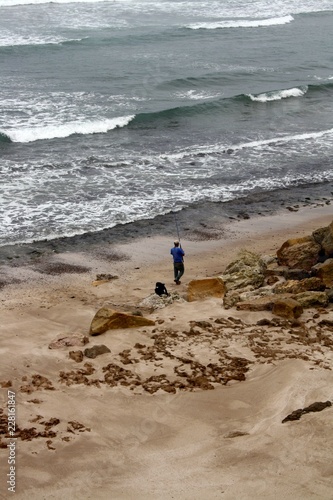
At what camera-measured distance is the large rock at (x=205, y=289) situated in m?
14.7

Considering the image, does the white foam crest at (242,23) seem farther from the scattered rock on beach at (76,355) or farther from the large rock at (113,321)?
the scattered rock on beach at (76,355)

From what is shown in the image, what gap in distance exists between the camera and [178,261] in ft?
53.4

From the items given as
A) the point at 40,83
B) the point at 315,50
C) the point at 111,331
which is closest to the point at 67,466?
the point at 111,331

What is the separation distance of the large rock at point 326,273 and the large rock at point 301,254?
32.8 inches

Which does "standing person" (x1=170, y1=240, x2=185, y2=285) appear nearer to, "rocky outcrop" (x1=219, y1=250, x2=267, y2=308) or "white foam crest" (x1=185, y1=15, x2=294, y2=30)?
"rocky outcrop" (x1=219, y1=250, x2=267, y2=308)

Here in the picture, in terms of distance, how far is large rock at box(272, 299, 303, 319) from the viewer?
13.0m

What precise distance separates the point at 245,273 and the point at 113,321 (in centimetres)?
357

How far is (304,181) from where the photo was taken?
78.5 feet

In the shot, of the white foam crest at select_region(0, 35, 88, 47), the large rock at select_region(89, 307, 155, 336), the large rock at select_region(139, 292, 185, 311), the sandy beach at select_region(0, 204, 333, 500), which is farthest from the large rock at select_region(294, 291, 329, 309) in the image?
the white foam crest at select_region(0, 35, 88, 47)

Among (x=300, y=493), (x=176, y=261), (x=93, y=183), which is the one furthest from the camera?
(x=93, y=183)

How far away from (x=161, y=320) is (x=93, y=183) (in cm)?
1019

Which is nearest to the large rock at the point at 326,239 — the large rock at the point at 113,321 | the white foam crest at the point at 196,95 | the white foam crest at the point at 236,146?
the large rock at the point at 113,321

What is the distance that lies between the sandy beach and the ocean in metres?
6.55

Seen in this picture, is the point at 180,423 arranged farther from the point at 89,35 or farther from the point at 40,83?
the point at 89,35
